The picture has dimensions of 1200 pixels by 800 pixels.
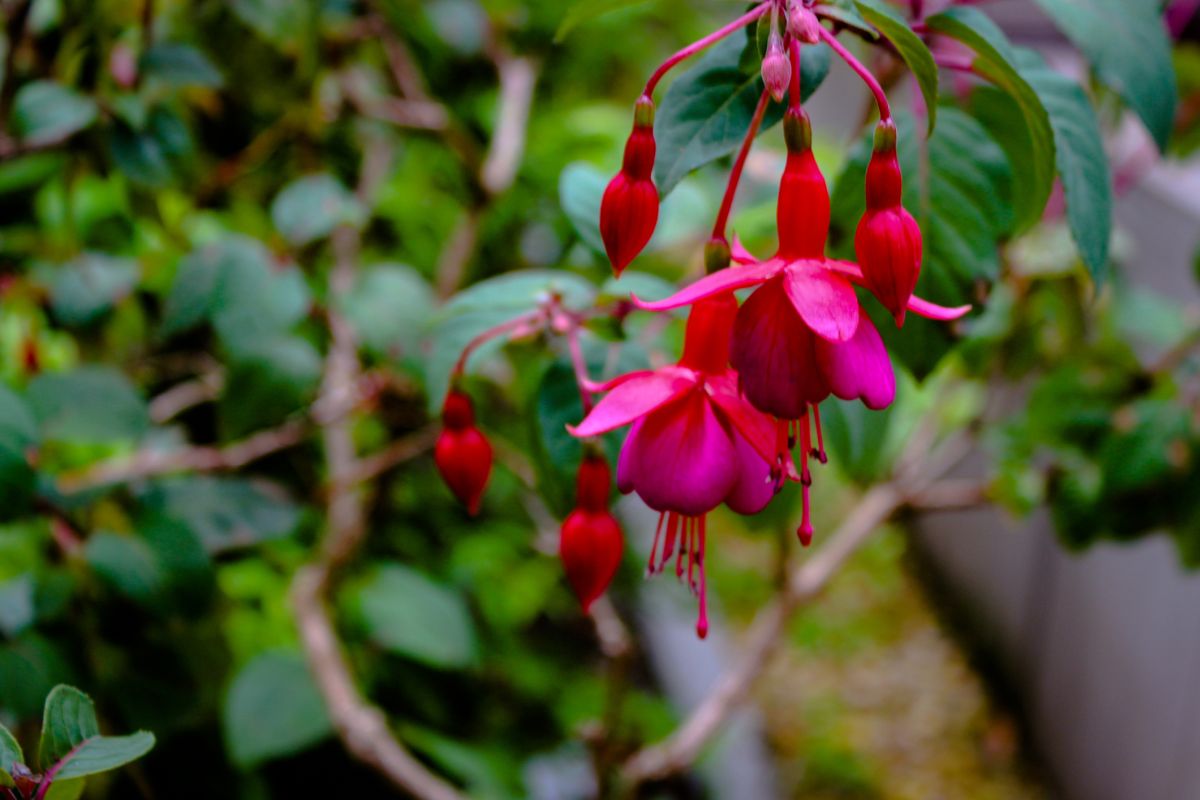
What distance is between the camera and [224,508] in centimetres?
74

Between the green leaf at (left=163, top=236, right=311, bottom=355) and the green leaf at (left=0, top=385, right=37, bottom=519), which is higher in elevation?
the green leaf at (left=0, top=385, right=37, bottom=519)

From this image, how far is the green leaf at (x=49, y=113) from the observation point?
63 centimetres

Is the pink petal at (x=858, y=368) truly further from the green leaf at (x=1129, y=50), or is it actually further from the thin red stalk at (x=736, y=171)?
the green leaf at (x=1129, y=50)

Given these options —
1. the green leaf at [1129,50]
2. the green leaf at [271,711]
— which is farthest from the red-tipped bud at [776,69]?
the green leaf at [271,711]

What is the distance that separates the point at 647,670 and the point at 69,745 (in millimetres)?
1203

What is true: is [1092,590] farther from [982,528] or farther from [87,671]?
[87,671]

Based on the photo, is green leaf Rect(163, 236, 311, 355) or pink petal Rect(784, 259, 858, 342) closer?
pink petal Rect(784, 259, 858, 342)

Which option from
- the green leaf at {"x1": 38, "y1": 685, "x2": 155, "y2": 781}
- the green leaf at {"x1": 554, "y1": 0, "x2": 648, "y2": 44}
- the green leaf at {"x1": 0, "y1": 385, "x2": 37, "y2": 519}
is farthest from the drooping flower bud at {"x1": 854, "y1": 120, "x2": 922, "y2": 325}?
the green leaf at {"x1": 0, "y1": 385, "x2": 37, "y2": 519}

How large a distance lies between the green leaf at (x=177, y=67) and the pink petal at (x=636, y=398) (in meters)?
0.49

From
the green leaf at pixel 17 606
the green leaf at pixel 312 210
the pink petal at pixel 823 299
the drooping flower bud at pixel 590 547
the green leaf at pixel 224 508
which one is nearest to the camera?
the pink petal at pixel 823 299

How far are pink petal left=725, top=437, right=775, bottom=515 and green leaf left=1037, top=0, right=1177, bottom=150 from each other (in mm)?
262

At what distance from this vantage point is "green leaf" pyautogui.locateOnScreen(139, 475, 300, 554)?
0.72m

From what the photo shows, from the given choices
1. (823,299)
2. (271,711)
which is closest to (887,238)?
(823,299)

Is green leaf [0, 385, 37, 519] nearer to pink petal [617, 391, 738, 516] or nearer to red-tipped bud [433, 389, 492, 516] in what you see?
red-tipped bud [433, 389, 492, 516]
